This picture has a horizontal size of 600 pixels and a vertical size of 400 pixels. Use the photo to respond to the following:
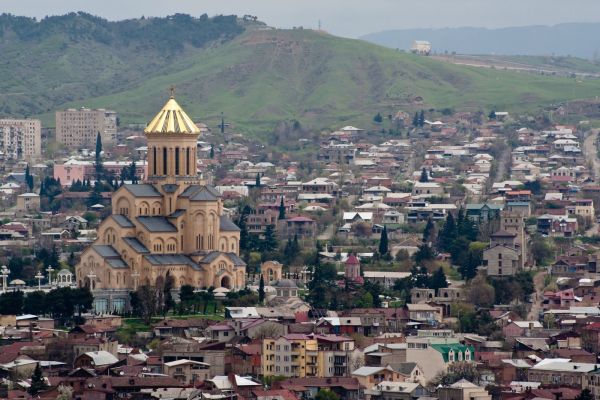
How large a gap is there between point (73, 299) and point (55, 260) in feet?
52.7

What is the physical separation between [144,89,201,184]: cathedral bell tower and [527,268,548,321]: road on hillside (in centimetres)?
1590

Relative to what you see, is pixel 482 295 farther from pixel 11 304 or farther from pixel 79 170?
pixel 79 170

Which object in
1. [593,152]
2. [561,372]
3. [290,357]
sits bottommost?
[290,357]

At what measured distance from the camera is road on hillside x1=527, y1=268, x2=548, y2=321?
10919 centimetres

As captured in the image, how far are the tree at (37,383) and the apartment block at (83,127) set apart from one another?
101847 mm

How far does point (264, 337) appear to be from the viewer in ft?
315

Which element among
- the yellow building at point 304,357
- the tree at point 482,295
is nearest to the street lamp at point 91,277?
the tree at point 482,295

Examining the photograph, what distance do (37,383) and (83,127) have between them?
106 metres

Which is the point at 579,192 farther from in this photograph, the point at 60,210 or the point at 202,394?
the point at 202,394

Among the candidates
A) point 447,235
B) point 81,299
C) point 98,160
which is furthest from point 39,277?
point 98,160

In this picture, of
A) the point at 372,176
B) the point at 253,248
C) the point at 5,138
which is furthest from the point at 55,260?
the point at 5,138

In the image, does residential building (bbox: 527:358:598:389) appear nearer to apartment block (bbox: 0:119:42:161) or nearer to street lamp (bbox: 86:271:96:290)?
street lamp (bbox: 86:271:96:290)

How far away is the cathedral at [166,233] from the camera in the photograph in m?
112

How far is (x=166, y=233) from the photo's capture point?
11419 cm
